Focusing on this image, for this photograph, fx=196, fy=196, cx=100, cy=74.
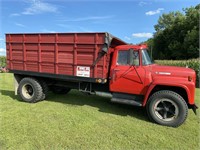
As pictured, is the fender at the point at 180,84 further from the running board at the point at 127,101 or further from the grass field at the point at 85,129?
the grass field at the point at 85,129

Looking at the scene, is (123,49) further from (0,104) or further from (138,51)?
(0,104)

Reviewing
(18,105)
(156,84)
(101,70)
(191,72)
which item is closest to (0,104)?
(18,105)

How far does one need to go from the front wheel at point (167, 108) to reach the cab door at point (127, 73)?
0.50 m

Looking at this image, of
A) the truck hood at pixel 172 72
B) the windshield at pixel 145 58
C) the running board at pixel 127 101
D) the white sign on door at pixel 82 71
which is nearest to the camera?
the truck hood at pixel 172 72

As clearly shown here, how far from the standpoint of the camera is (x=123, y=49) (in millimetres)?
5871

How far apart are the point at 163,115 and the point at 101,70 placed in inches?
84.6

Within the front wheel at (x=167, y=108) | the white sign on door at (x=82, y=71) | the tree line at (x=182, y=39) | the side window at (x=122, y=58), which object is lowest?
the front wheel at (x=167, y=108)

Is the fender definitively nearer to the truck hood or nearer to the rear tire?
the truck hood

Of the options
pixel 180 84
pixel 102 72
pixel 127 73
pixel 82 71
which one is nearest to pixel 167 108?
pixel 180 84

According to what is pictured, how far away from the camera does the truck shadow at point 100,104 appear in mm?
6121

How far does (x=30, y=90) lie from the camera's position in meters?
7.38

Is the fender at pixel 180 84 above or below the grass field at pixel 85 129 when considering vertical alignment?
above

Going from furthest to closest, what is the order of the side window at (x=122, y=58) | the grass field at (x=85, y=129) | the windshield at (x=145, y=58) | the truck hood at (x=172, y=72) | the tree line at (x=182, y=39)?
the tree line at (x=182, y=39), the side window at (x=122, y=58), the windshield at (x=145, y=58), the truck hood at (x=172, y=72), the grass field at (x=85, y=129)

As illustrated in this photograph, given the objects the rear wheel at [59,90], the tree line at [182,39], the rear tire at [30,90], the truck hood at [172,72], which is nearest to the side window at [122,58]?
the truck hood at [172,72]
